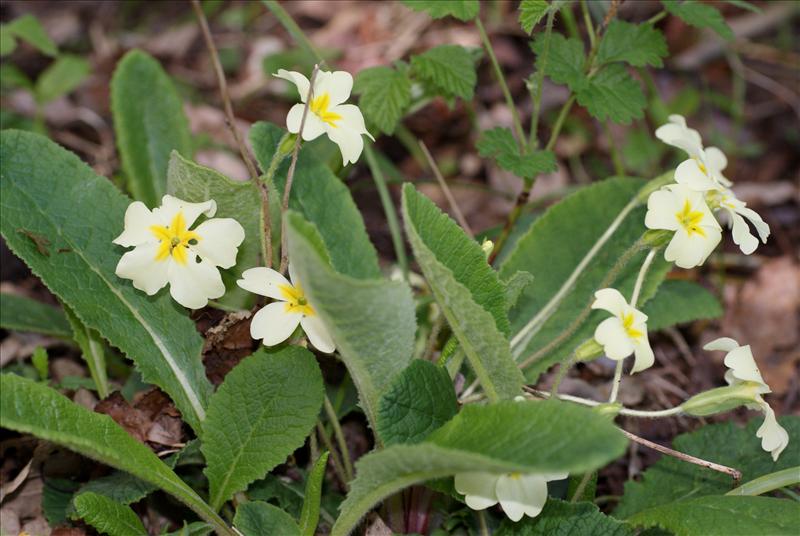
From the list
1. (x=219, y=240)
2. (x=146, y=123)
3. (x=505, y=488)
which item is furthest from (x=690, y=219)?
(x=146, y=123)

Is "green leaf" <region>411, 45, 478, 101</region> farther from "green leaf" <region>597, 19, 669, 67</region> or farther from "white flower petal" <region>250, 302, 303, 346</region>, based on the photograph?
"white flower petal" <region>250, 302, 303, 346</region>

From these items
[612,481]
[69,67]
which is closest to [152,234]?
[612,481]

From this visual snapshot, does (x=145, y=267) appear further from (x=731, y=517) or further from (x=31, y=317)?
(x=731, y=517)

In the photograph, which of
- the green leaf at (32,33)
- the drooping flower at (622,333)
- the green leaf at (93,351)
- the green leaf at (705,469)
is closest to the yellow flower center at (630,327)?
the drooping flower at (622,333)

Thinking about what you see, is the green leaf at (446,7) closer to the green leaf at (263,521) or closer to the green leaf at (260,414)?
the green leaf at (260,414)

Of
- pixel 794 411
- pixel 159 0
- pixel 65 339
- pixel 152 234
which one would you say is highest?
pixel 152 234

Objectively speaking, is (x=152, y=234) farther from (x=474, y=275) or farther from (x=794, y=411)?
(x=794, y=411)

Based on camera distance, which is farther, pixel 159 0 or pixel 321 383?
pixel 159 0
